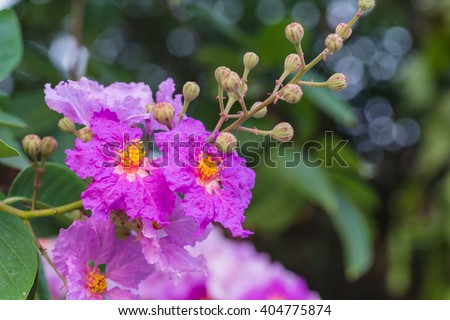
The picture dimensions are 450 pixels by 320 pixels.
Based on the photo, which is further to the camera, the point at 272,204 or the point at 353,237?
the point at 272,204

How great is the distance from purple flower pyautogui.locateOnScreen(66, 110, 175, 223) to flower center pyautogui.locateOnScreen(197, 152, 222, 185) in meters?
0.03

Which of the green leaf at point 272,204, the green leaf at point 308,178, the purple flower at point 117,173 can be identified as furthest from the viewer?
the green leaf at point 272,204

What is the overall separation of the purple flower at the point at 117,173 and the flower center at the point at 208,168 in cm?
3

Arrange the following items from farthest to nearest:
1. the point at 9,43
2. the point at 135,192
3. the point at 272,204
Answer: the point at 272,204
the point at 9,43
the point at 135,192

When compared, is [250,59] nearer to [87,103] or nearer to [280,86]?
[280,86]

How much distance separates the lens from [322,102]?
127 cm

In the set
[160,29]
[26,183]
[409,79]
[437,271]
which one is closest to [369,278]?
[437,271]

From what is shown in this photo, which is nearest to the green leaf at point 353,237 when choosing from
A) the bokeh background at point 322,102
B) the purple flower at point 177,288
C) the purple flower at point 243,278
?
the bokeh background at point 322,102

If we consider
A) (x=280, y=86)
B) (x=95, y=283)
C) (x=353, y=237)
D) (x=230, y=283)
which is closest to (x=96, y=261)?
(x=95, y=283)

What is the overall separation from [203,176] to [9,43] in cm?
40

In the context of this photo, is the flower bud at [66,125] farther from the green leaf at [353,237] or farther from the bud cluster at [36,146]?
the green leaf at [353,237]

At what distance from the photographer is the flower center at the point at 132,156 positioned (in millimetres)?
520

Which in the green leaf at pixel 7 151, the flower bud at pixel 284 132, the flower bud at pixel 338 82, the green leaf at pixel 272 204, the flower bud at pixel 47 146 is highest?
the flower bud at pixel 338 82

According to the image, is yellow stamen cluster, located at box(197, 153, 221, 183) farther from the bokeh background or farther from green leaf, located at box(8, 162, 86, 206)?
the bokeh background
